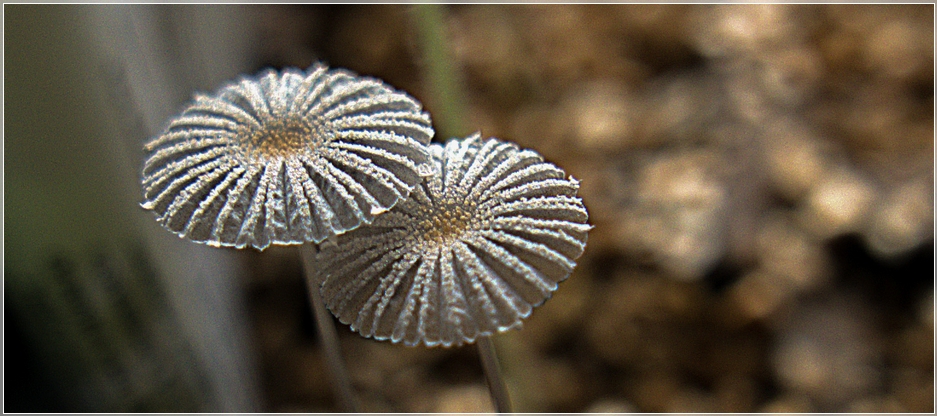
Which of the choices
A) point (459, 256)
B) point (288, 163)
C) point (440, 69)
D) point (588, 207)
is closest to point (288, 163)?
point (288, 163)

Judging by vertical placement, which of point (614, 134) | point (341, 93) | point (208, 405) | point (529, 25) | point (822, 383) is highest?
point (529, 25)

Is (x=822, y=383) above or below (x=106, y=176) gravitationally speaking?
below

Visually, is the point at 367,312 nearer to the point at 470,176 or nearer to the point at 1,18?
the point at 470,176

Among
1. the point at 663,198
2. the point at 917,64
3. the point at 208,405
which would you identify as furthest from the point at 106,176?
the point at 917,64

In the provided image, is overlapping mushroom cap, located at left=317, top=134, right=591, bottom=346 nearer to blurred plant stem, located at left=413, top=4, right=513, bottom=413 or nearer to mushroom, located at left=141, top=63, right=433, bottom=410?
mushroom, located at left=141, top=63, right=433, bottom=410

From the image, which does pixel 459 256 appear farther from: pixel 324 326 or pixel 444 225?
pixel 324 326

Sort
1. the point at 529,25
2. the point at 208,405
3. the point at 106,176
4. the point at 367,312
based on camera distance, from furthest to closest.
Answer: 1. the point at 529,25
2. the point at 208,405
3. the point at 106,176
4. the point at 367,312

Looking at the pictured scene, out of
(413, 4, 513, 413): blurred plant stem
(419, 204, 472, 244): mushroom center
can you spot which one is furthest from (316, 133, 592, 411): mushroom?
(413, 4, 513, 413): blurred plant stem
